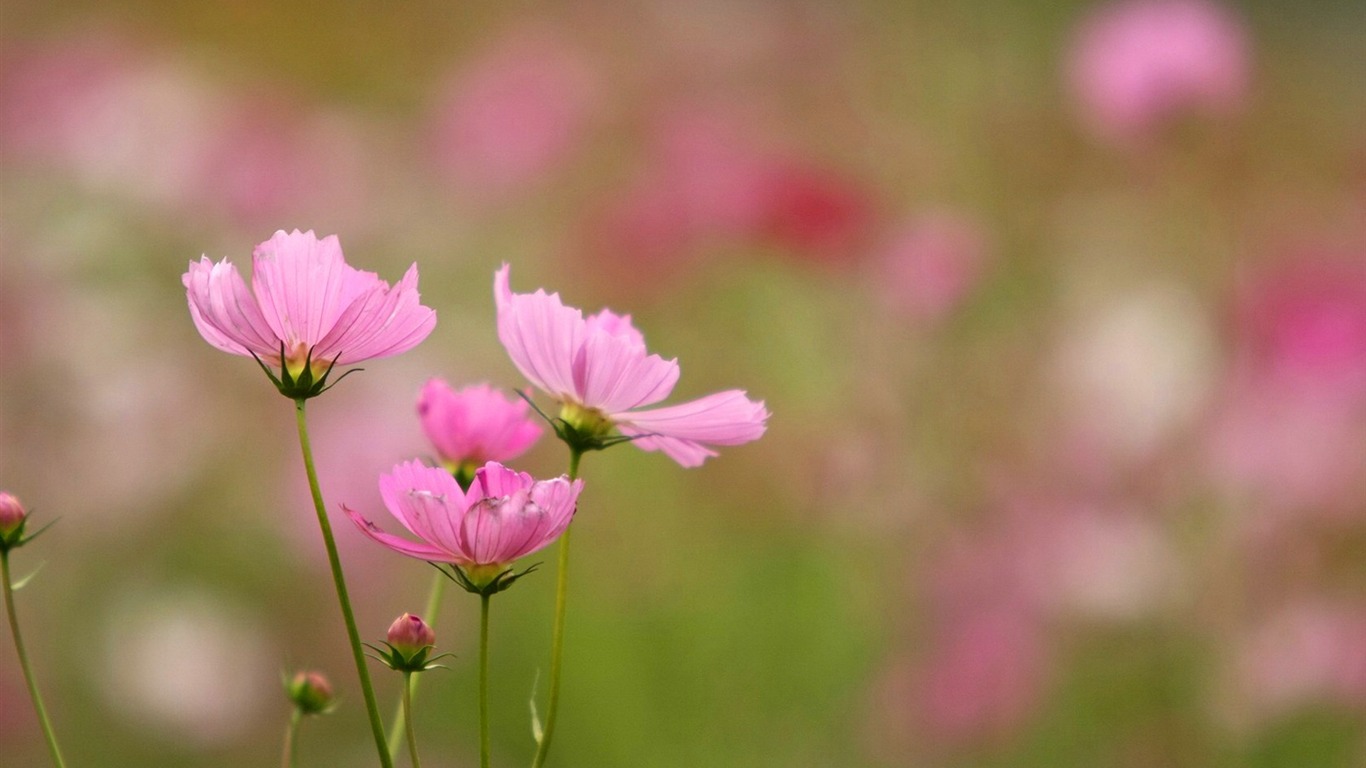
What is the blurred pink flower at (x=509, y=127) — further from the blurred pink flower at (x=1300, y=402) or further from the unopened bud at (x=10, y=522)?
the unopened bud at (x=10, y=522)

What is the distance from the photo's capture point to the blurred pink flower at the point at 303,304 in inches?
17.1

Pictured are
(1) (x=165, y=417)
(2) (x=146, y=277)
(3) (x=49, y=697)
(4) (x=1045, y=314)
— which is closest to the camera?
(3) (x=49, y=697)

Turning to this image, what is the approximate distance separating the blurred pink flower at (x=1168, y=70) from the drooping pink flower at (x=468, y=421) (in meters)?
1.30

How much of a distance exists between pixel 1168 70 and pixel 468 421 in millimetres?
1343

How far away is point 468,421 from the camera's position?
1.70ft

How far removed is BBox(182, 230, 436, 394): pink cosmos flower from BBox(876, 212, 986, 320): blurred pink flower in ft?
3.77

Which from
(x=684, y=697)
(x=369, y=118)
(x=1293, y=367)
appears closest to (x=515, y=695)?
(x=684, y=697)

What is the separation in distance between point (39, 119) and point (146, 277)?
1.18 ft

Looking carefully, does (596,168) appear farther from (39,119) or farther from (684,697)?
(684,697)

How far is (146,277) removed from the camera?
199 centimetres

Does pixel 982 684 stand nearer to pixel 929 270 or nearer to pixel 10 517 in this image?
pixel 929 270

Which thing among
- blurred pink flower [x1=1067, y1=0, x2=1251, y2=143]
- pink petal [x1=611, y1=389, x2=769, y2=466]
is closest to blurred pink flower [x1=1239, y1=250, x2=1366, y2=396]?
blurred pink flower [x1=1067, y1=0, x2=1251, y2=143]

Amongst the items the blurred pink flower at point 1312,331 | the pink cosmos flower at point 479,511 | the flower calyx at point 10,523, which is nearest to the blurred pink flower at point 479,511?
the pink cosmos flower at point 479,511

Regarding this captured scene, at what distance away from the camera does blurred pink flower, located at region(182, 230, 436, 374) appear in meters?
0.43
